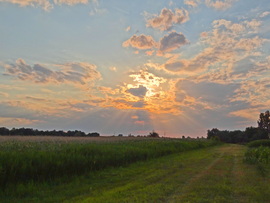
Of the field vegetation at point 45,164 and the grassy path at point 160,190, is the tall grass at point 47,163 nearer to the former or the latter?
the field vegetation at point 45,164

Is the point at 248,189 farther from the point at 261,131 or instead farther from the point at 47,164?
the point at 261,131

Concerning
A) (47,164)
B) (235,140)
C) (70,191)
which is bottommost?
(70,191)

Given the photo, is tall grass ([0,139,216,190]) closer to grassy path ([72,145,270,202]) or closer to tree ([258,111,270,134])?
grassy path ([72,145,270,202])

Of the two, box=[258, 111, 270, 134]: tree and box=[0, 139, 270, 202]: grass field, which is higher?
box=[258, 111, 270, 134]: tree

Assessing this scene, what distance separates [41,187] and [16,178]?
4.32ft

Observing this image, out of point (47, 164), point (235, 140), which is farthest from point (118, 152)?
point (235, 140)

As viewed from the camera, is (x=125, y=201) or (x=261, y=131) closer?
(x=125, y=201)

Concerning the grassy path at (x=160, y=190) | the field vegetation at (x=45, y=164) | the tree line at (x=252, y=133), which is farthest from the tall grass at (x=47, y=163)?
the tree line at (x=252, y=133)

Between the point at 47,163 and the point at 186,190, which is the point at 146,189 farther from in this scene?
the point at 47,163

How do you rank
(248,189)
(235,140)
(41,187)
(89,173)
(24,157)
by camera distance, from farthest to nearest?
(235,140), (89,173), (24,157), (41,187), (248,189)

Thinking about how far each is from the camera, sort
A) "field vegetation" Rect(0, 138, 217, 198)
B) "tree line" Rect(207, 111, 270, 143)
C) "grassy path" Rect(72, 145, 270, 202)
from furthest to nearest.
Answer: "tree line" Rect(207, 111, 270, 143) → "field vegetation" Rect(0, 138, 217, 198) → "grassy path" Rect(72, 145, 270, 202)

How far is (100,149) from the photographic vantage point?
1941cm

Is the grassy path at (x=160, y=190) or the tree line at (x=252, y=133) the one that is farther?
the tree line at (x=252, y=133)

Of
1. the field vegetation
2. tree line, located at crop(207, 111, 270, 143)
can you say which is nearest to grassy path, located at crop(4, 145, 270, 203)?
the field vegetation
